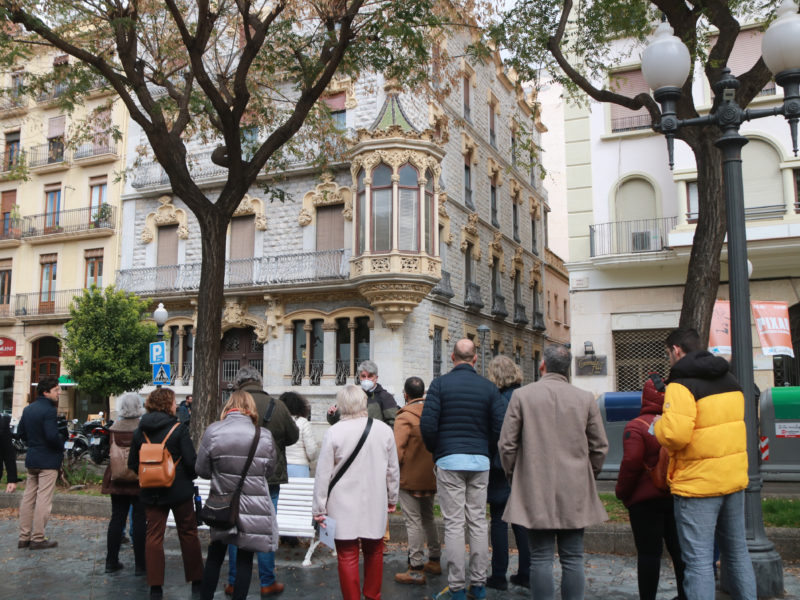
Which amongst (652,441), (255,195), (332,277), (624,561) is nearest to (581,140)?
(332,277)

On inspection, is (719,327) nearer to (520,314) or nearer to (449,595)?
(449,595)

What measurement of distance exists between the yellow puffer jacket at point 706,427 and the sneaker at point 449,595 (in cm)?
203

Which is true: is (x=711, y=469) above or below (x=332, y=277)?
below

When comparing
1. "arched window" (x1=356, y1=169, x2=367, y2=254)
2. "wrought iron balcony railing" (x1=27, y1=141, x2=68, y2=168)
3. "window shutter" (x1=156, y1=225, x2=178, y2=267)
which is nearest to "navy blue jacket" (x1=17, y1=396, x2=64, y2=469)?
"arched window" (x1=356, y1=169, x2=367, y2=254)

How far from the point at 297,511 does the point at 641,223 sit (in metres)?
15.5

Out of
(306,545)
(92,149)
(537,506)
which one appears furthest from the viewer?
(92,149)

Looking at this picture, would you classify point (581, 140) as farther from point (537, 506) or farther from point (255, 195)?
point (537, 506)

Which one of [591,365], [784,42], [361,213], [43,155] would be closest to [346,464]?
[784,42]

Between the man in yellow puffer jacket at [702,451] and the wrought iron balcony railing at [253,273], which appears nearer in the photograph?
the man in yellow puffer jacket at [702,451]

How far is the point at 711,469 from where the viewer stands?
474 centimetres

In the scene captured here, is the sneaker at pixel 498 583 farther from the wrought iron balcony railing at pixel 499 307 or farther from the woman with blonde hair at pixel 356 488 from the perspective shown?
the wrought iron balcony railing at pixel 499 307

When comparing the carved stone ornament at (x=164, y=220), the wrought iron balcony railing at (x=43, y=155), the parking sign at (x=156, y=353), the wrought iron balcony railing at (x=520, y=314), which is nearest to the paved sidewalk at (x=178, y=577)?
the parking sign at (x=156, y=353)

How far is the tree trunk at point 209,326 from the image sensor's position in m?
10.7

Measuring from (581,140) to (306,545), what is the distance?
53.4 ft
